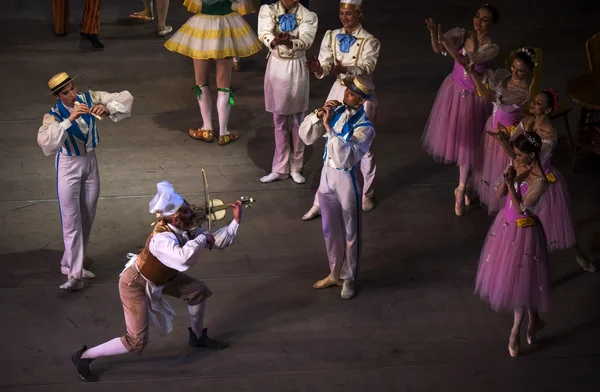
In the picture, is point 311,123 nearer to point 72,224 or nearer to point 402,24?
point 72,224

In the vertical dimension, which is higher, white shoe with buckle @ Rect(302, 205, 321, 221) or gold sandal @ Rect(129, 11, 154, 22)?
white shoe with buckle @ Rect(302, 205, 321, 221)

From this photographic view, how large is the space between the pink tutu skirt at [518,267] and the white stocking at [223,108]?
2791 mm

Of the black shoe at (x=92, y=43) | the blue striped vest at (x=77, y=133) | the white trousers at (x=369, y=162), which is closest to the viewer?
the blue striped vest at (x=77, y=133)

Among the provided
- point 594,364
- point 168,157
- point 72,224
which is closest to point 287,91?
point 168,157

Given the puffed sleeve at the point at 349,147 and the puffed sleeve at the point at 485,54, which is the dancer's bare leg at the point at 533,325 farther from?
the puffed sleeve at the point at 485,54

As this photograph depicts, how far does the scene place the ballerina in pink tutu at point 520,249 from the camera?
503 cm

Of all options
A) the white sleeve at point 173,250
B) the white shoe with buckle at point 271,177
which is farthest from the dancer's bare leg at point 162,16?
the white sleeve at point 173,250

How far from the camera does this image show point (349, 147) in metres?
5.36

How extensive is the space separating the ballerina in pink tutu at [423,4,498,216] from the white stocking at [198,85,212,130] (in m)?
1.78

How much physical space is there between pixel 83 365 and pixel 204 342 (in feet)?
2.25

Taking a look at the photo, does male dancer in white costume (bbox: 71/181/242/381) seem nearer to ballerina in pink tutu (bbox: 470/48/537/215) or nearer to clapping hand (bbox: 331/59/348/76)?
clapping hand (bbox: 331/59/348/76)

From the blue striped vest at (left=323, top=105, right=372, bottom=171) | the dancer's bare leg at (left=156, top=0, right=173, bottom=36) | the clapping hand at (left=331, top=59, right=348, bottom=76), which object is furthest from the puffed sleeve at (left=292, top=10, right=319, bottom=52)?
the dancer's bare leg at (left=156, top=0, right=173, bottom=36)

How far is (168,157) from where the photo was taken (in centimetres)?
742

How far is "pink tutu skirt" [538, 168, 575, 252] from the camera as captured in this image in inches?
227
